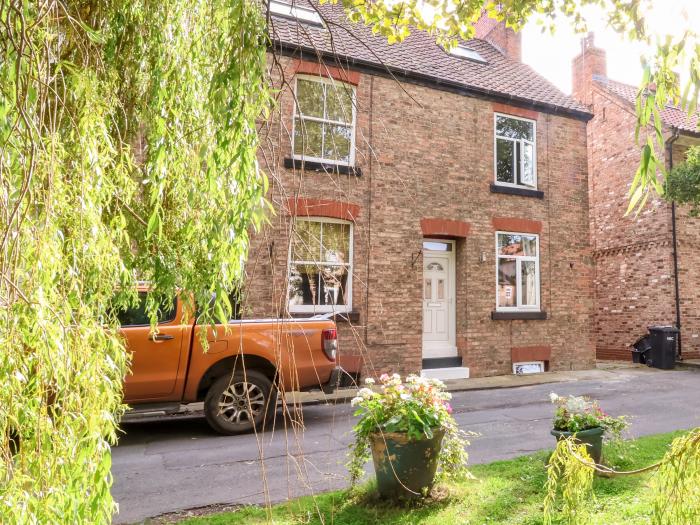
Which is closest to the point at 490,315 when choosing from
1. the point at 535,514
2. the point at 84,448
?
the point at 535,514

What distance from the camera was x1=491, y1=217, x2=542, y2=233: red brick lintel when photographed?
12.2 metres

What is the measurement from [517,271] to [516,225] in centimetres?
111

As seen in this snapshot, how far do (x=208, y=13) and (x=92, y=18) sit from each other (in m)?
0.62

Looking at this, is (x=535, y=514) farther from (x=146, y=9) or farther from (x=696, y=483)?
(x=146, y=9)

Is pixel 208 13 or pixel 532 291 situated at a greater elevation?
pixel 208 13

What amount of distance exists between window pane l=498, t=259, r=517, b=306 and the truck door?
804 cm

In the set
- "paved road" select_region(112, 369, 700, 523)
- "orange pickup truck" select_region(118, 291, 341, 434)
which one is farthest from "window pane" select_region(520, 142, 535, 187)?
"orange pickup truck" select_region(118, 291, 341, 434)

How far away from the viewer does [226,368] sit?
671cm

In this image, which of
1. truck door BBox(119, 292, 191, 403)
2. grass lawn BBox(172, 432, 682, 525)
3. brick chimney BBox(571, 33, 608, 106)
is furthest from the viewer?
brick chimney BBox(571, 33, 608, 106)

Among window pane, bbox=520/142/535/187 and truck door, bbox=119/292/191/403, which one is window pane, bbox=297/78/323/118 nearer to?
window pane, bbox=520/142/535/187

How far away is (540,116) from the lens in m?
13.0

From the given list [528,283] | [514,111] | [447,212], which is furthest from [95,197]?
[514,111]

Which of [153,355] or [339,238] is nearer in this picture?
[153,355]

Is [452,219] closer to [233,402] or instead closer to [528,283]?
[528,283]
